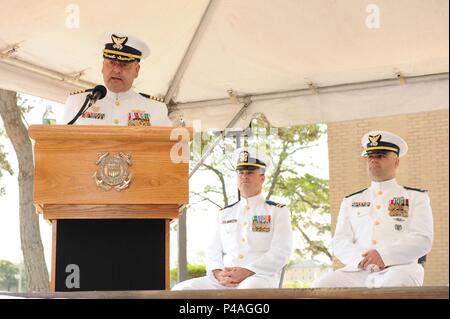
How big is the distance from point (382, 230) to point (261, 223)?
0.76 metres

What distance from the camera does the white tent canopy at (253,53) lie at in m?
4.18

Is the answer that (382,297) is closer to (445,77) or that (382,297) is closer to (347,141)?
(445,77)

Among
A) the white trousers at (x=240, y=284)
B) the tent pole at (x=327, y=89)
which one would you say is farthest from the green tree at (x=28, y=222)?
the white trousers at (x=240, y=284)

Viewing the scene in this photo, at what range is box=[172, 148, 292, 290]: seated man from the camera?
384cm

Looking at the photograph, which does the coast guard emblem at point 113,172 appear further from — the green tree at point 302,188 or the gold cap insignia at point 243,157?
the green tree at point 302,188

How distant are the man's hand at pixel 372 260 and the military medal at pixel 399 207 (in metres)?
0.34

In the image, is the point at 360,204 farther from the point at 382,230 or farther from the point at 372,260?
the point at 372,260

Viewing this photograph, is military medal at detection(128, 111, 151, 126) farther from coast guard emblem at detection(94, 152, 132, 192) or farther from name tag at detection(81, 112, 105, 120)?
coast guard emblem at detection(94, 152, 132, 192)

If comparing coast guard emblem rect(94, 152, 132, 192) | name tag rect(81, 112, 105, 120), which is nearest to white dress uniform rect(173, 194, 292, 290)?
name tag rect(81, 112, 105, 120)

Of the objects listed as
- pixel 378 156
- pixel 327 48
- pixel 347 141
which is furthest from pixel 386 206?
pixel 347 141

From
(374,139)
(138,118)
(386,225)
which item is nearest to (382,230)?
(386,225)

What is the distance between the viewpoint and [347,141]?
38.1ft

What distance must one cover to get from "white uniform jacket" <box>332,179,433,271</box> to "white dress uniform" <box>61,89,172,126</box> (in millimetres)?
1272

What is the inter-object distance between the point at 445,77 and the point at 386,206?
1.28m
